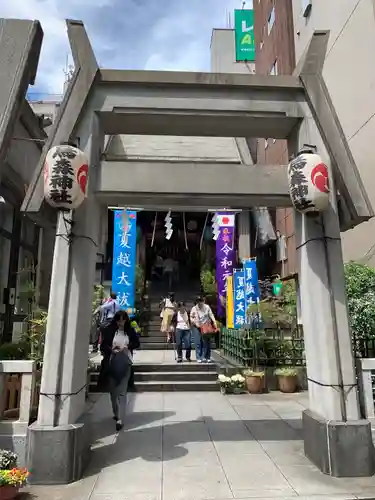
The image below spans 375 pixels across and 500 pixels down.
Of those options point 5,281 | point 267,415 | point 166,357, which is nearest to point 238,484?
point 267,415

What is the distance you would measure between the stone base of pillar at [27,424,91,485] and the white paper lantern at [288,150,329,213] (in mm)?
4039

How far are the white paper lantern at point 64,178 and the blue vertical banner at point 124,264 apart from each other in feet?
33.8

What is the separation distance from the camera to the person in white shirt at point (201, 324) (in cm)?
1102

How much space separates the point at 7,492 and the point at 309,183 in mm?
4891

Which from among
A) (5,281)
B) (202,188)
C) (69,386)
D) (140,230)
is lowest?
(69,386)

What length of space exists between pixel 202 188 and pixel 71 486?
13.3 ft

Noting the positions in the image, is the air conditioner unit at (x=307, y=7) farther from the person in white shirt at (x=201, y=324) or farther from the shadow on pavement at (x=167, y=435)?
the shadow on pavement at (x=167, y=435)

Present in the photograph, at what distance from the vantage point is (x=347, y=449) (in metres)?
4.75

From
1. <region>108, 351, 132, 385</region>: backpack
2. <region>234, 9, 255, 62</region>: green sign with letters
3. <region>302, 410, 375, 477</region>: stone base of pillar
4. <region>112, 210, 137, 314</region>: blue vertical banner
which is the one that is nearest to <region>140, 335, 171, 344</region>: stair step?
<region>112, 210, 137, 314</region>: blue vertical banner

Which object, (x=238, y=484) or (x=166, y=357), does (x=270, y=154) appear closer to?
(x=166, y=357)

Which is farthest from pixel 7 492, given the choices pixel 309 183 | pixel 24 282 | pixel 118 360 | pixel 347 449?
pixel 24 282

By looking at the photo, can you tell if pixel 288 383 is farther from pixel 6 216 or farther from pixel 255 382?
pixel 6 216

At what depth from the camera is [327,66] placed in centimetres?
1294

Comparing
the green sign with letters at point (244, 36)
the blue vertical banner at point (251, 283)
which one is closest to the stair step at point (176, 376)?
the blue vertical banner at point (251, 283)
